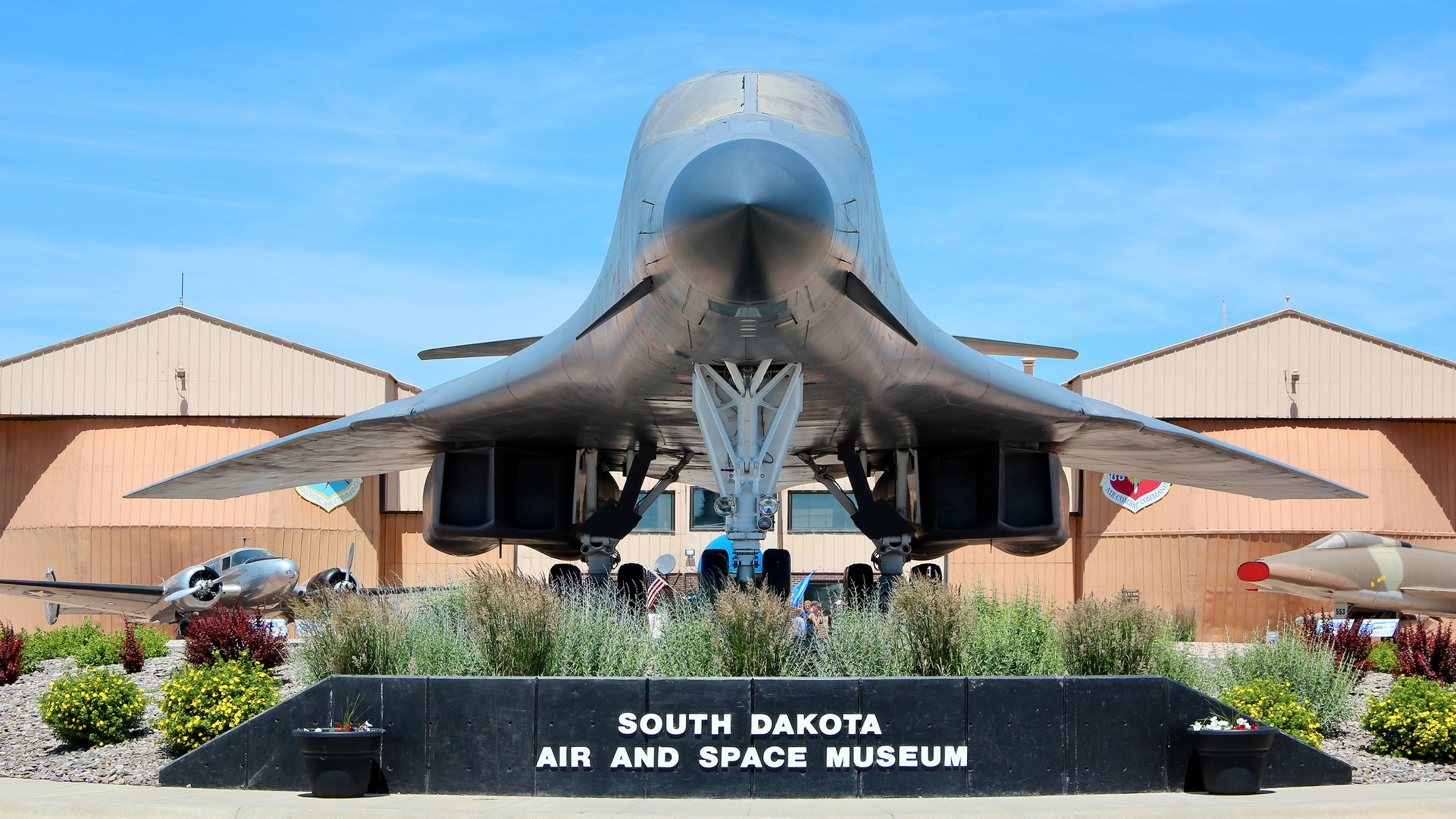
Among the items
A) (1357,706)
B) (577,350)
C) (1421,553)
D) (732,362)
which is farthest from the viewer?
(1421,553)

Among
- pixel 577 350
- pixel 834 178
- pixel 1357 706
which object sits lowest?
pixel 1357 706

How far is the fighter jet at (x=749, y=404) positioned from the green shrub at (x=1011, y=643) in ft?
4.84

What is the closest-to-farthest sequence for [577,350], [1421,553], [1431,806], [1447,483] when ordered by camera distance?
[1431,806] → [577,350] → [1421,553] → [1447,483]

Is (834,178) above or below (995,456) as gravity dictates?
above

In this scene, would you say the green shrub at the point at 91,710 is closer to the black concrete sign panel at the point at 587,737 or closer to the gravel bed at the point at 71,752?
the gravel bed at the point at 71,752

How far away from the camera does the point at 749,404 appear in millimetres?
8039

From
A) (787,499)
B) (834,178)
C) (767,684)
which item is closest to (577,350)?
(834,178)

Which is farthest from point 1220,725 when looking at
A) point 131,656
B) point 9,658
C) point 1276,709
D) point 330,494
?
point 330,494

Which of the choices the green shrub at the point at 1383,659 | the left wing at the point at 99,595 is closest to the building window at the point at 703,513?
the left wing at the point at 99,595

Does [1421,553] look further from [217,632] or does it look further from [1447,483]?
[217,632]

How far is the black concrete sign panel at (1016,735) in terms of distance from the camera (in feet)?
21.4

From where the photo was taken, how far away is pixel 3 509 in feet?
88.0

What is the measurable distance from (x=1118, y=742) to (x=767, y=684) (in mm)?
1964

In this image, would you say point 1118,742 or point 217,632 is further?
point 217,632
